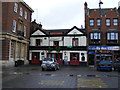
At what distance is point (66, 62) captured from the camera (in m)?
34.4

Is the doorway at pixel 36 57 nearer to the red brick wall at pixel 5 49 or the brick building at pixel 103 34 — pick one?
the red brick wall at pixel 5 49

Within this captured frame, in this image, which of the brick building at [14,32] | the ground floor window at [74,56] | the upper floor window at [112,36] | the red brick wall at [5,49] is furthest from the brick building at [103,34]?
the red brick wall at [5,49]

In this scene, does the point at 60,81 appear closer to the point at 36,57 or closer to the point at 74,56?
the point at 74,56

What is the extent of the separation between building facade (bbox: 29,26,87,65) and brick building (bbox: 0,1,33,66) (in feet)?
7.14

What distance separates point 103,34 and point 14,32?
58.0 feet

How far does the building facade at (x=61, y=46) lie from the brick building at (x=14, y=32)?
2177 millimetres

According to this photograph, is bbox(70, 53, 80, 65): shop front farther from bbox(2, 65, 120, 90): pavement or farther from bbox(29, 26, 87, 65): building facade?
bbox(2, 65, 120, 90): pavement

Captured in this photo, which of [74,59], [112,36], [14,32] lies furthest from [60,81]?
[112,36]

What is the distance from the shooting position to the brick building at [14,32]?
2627 centimetres

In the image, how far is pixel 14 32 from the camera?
28891mm

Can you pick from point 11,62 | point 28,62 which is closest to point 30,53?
point 28,62

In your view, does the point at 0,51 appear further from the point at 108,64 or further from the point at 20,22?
the point at 108,64

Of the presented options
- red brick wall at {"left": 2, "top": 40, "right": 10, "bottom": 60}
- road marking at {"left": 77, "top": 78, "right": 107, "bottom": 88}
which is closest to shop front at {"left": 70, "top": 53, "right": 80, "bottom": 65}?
red brick wall at {"left": 2, "top": 40, "right": 10, "bottom": 60}

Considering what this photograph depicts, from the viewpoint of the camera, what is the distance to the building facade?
3422 centimetres
